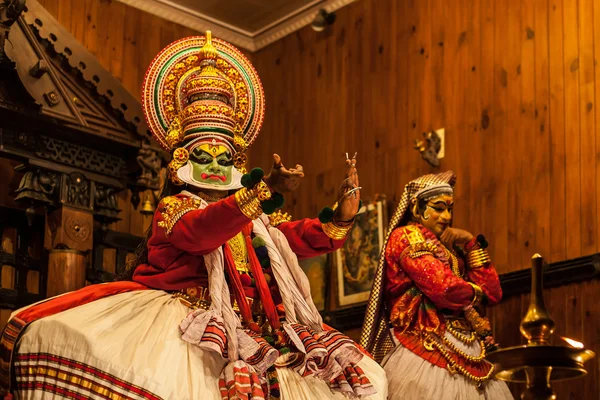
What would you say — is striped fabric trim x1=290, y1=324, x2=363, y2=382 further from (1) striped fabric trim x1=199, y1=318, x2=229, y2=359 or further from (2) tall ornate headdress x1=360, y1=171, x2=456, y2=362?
(2) tall ornate headdress x1=360, y1=171, x2=456, y2=362

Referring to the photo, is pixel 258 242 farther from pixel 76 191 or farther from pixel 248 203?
pixel 76 191

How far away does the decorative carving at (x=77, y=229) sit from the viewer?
17.1 feet

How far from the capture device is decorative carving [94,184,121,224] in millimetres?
5473

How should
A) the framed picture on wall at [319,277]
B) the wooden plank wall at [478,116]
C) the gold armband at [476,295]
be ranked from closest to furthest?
the gold armband at [476,295], the wooden plank wall at [478,116], the framed picture on wall at [319,277]

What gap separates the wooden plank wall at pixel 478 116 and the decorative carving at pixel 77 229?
7.17ft

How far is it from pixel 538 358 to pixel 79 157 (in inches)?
152

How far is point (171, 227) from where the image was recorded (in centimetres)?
362

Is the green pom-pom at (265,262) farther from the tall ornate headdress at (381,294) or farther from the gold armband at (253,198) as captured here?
the tall ornate headdress at (381,294)

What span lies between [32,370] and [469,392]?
2191 mm

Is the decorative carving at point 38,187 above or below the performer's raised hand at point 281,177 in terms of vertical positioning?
above

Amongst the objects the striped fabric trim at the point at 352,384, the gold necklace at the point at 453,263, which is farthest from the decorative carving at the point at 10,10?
the striped fabric trim at the point at 352,384

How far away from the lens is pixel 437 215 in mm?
5293

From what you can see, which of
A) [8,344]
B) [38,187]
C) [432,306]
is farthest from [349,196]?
[38,187]

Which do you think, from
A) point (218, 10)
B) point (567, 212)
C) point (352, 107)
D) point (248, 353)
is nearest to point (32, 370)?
point (248, 353)
